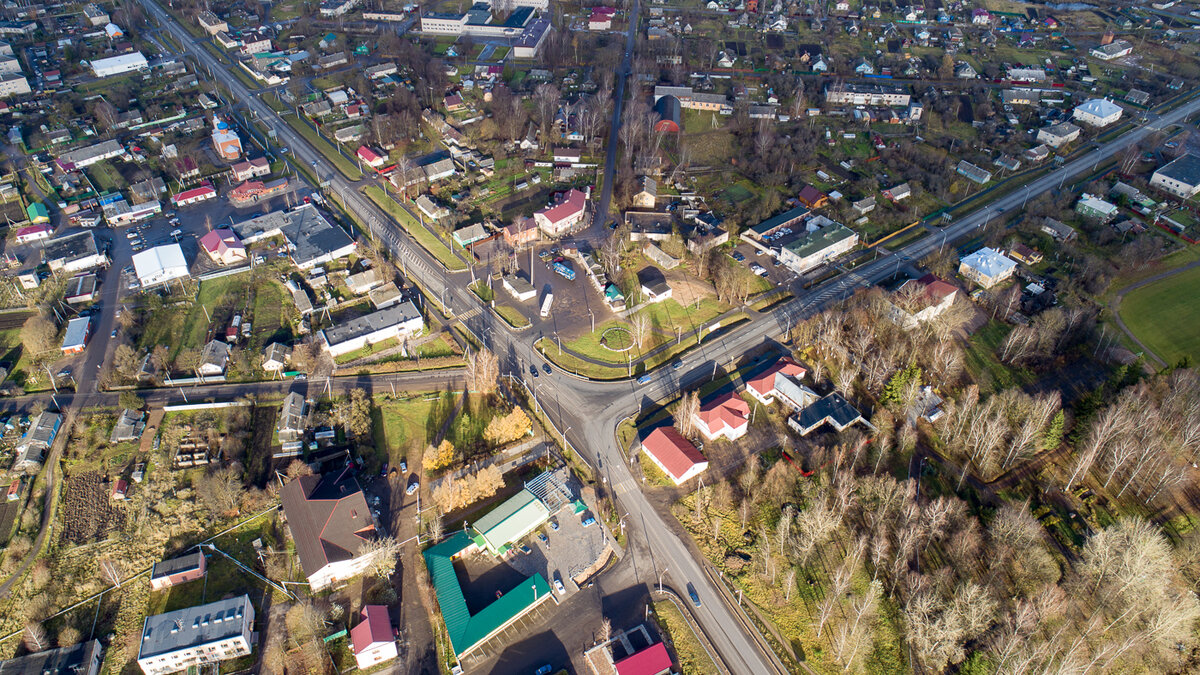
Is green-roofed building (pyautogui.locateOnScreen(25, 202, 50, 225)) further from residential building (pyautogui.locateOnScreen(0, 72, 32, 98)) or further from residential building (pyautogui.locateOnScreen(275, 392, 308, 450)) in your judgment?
residential building (pyautogui.locateOnScreen(275, 392, 308, 450))

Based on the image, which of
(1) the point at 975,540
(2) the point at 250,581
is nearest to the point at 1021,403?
(1) the point at 975,540

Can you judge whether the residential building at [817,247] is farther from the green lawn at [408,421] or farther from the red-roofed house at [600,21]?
the red-roofed house at [600,21]

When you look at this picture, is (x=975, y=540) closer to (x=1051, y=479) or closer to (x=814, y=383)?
(x=1051, y=479)

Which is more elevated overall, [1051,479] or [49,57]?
[49,57]

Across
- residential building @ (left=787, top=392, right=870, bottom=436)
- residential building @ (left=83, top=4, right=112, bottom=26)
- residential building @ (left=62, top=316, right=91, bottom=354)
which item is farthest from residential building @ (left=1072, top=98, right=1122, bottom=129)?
residential building @ (left=83, top=4, right=112, bottom=26)

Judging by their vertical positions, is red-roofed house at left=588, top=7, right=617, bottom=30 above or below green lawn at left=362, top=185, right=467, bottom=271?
above

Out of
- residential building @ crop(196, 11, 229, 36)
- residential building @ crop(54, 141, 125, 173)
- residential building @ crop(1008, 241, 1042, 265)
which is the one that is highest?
residential building @ crop(196, 11, 229, 36)

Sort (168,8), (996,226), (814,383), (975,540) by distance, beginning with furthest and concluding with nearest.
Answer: (168,8) → (996,226) → (814,383) → (975,540)

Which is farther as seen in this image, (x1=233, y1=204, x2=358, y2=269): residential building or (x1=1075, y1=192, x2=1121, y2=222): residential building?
(x1=1075, y1=192, x2=1121, y2=222): residential building
